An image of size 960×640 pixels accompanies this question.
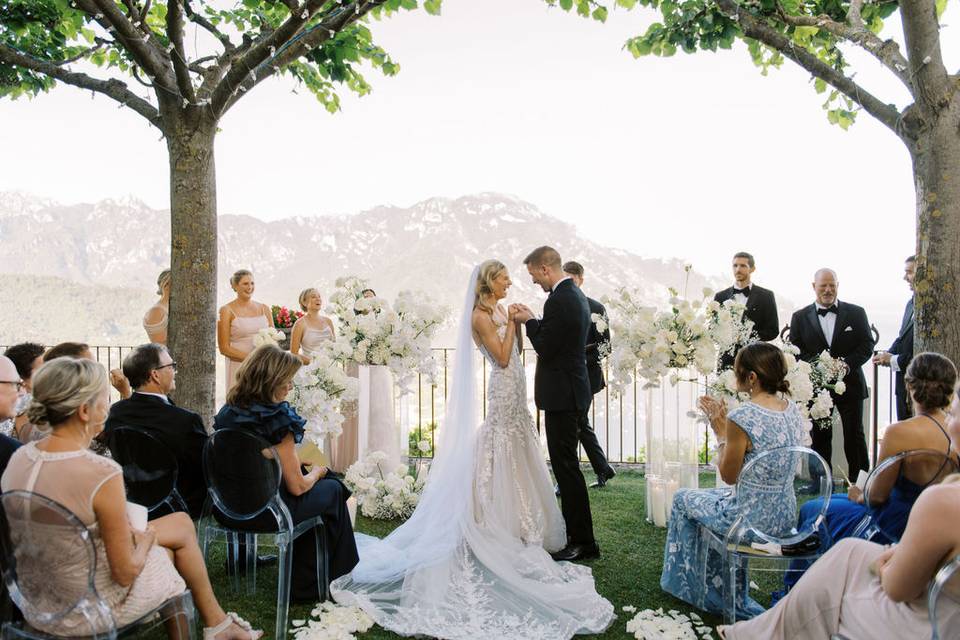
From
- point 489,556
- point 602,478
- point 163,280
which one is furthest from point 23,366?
point 602,478

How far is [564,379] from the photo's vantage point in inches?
188

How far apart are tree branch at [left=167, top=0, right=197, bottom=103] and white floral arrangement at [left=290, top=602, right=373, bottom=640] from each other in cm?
383

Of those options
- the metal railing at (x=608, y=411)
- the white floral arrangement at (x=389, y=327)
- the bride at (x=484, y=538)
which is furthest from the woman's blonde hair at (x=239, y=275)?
the bride at (x=484, y=538)

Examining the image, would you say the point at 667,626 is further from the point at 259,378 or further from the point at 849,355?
the point at 849,355

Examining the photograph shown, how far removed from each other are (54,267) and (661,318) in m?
56.0

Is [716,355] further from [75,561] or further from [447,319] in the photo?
[75,561]

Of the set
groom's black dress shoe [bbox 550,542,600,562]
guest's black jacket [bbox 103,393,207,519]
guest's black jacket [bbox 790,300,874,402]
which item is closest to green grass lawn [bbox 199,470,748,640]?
groom's black dress shoe [bbox 550,542,600,562]

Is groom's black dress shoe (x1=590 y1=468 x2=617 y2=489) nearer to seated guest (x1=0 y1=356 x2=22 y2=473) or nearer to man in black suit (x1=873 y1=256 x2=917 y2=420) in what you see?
man in black suit (x1=873 y1=256 x2=917 y2=420)

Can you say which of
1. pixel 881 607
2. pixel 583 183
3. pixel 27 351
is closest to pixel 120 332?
pixel 27 351

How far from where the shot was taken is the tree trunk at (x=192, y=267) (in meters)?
5.64

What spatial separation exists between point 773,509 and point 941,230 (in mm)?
2346

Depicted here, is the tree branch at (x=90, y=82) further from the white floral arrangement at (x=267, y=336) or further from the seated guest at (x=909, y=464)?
the seated guest at (x=909, y=464)

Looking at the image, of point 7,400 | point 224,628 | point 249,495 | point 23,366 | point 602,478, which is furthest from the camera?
point 602,478

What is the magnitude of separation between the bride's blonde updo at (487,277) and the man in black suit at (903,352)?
344 centimetres
